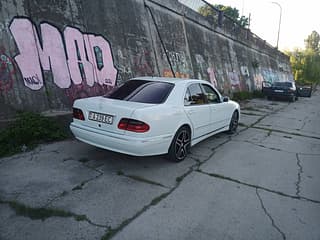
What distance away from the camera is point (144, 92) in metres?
4.07

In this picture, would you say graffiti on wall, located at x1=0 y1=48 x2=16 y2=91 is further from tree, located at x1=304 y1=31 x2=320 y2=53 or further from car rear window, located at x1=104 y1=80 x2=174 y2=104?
tree, located at x1=304 y1=31 x2=320 y2=53

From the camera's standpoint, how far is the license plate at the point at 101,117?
352 cm

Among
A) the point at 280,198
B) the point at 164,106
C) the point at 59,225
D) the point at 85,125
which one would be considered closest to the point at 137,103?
the point at 164,106

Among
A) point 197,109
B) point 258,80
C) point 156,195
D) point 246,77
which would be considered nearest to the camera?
point 156,195

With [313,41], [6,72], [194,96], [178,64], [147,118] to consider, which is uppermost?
[313,41]

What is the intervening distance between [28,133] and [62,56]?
2356mm

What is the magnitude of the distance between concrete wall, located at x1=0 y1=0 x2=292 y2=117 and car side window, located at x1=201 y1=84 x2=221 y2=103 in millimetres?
3322

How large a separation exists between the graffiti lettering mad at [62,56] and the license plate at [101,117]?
96.2 inches

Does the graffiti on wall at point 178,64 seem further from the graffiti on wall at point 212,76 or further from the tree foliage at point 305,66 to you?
the tree foliage at point 305,66

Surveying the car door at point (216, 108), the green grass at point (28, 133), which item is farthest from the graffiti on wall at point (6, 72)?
the car door at point (216, 108)

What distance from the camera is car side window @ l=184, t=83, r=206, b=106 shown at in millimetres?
4285

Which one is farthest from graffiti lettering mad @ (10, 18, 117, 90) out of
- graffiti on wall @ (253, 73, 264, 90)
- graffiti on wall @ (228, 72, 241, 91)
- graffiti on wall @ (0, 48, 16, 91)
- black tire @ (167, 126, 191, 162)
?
graffiti on wall @ (253, 73, 264, 90)

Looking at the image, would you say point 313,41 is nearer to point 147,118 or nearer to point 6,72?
point 147,118

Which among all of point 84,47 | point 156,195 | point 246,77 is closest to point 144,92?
point 156,195
